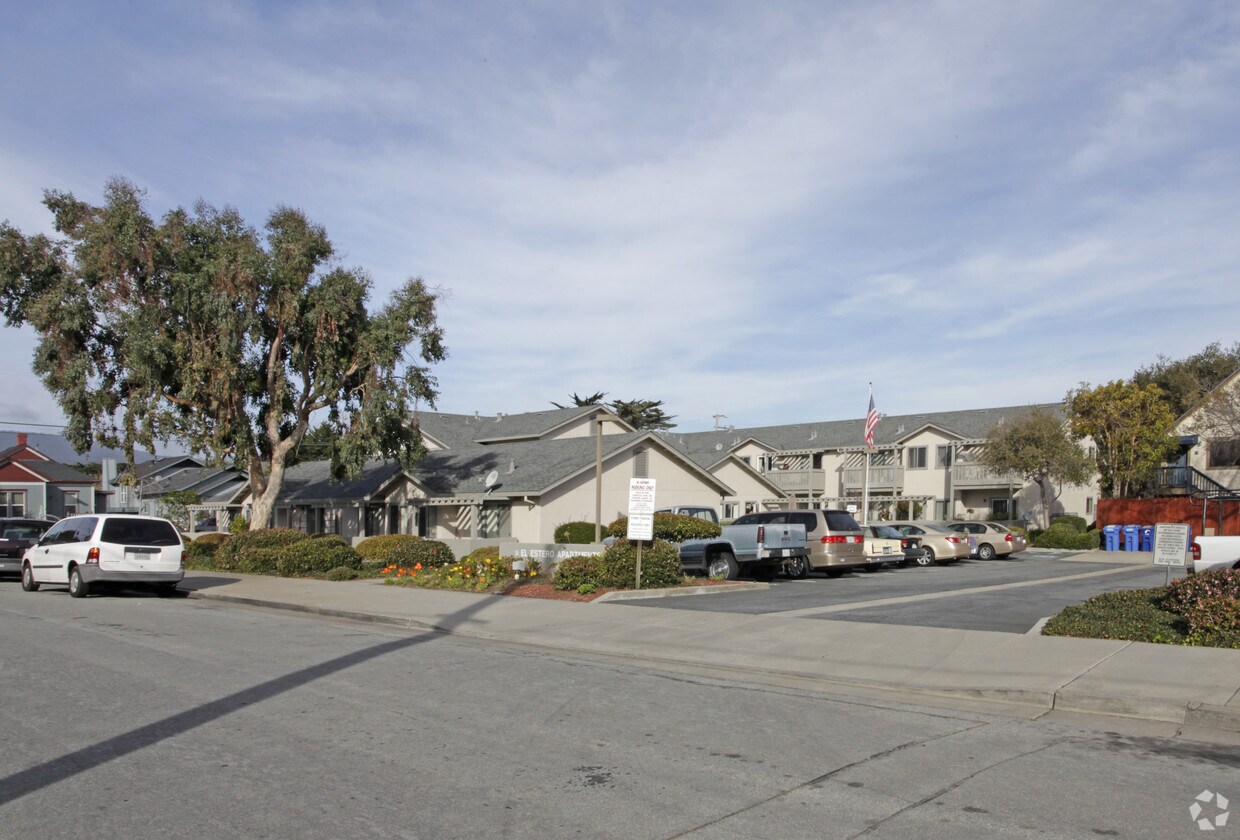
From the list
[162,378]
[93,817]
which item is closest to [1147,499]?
[162,378]

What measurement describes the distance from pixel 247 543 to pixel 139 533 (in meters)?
7.75

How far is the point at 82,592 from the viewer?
19922 millimetres

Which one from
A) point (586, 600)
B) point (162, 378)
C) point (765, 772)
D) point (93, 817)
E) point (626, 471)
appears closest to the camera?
point (93, 817)

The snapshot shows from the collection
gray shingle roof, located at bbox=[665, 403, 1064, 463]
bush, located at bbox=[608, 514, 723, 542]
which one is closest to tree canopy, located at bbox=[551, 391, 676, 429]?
gray shingle roof, located at bbox=[665, 403, 1064, 463]

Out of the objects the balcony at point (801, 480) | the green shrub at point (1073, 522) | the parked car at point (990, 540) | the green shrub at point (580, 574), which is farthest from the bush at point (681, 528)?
the balcony at point (801, 480)

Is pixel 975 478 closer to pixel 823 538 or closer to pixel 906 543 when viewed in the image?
pixel 906 543

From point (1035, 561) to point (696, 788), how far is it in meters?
29.0

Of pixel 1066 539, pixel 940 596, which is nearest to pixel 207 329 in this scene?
pixel 940 596

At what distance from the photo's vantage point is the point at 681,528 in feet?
80.8

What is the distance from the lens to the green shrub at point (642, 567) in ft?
60.8

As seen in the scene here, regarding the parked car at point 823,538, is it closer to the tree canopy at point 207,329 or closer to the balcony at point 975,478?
the tree canopy at point 207,329

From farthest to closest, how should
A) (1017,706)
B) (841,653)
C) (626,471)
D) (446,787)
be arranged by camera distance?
(626,471) → (841,653) → (1017,706) → (446,787)

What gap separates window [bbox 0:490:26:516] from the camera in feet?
206

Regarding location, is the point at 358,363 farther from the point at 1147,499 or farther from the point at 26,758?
the point at 1147,499
